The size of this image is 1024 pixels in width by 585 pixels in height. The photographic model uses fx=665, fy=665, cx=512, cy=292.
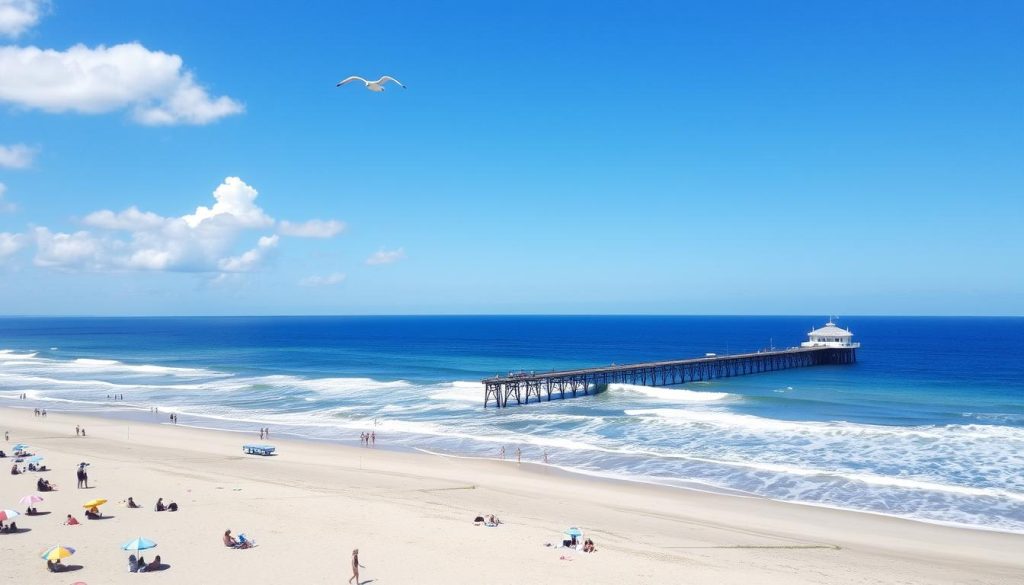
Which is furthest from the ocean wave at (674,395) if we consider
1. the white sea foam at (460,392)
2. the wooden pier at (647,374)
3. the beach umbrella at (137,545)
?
the beach umbrella at (137,545)

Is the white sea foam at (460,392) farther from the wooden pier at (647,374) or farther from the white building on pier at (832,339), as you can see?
the white building on pier at (832,339)

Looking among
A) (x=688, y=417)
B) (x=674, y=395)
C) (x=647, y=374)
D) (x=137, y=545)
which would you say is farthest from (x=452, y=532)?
(x=647, y=374)

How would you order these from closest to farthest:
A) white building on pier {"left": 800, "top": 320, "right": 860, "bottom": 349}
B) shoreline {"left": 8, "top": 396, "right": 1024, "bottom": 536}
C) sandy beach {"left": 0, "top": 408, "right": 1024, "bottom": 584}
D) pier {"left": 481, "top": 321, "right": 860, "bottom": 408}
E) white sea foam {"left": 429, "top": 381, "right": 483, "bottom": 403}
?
sandy beach {"left": 0, "top": 408, "right": 1024, "bottom": 584} → shoreline {"left": 8, "top": 396, "right": 1024, "bottom": 536} → pier {"left": 481, "top": 321, "right": 860, "bottom": 408} → white sea foam {"left": 429, "top": 381, "right": 483, "bottom": 403} → white building on pier {"left": 800, "top": 320, "right": 860, "bottom": 349}

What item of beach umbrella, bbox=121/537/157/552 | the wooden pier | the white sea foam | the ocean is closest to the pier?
the wooden pier

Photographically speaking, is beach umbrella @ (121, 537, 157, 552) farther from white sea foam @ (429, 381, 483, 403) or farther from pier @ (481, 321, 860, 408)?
white sea foam @ (429, 381, 483, 403)

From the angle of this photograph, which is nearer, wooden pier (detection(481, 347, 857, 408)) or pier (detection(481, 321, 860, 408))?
wooden pier (detection(481, 347, 857, 408))

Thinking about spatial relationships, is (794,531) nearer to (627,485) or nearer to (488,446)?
(627,485)
